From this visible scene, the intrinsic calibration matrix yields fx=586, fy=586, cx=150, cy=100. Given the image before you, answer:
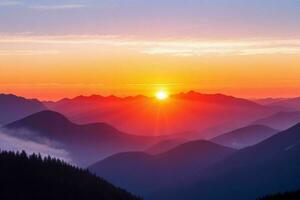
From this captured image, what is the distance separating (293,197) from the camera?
10731 cm

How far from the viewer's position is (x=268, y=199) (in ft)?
372

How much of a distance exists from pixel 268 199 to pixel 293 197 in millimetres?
7116
